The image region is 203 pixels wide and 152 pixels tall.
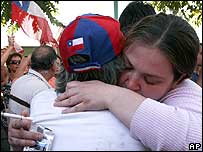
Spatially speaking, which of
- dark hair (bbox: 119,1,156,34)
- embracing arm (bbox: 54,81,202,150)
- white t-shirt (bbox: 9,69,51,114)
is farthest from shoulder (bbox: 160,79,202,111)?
white t-shirt (bbox: 9,69,51,114)

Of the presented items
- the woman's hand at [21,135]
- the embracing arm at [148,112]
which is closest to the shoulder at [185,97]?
the embracing arm at [148,112]

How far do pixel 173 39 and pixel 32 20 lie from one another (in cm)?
425

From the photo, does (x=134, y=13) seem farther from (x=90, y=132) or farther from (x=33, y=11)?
(x=33, y=11)

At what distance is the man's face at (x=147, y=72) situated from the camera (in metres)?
1.45

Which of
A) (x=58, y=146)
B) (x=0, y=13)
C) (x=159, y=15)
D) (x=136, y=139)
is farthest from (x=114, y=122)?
(x=0, y=13)

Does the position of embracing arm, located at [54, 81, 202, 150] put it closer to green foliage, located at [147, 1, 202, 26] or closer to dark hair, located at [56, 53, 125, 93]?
dark hair, located at [56, 53, 125, 93]

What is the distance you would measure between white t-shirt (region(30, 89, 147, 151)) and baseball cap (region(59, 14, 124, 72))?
0.16 metres

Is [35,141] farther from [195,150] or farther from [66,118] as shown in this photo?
[195,150]

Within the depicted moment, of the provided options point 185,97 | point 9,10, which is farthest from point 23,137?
point 9,10

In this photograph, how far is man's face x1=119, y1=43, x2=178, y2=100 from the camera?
1448 millimetres

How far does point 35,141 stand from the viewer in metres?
1.48

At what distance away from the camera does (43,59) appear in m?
4.75

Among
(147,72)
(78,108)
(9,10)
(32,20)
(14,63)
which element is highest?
(147,72)

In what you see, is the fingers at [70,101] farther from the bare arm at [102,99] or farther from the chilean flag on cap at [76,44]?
the chilean flag on cap at [76,44]
